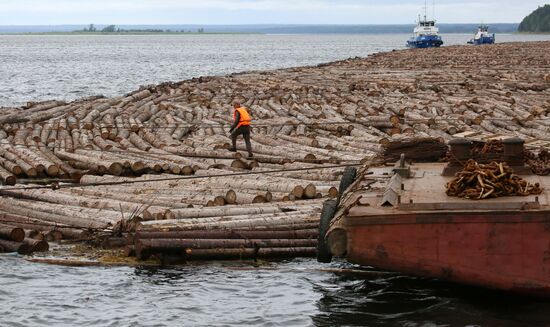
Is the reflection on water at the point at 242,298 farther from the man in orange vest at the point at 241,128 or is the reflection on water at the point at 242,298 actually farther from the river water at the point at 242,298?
the man in orange vest at the point at 241,128

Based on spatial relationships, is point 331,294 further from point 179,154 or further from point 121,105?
point 121,105

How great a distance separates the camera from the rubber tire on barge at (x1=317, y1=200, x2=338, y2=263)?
42.9 ft

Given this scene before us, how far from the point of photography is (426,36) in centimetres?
12456

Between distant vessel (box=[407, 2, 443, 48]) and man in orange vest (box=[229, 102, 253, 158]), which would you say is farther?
distant vessel (box=[407, 2, 443, 48])

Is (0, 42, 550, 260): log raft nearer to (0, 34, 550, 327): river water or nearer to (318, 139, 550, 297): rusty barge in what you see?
(0, 34, 550, 327): river water

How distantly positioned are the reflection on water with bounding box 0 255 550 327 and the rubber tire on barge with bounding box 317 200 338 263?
2.57 ft

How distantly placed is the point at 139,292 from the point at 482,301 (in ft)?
16.0

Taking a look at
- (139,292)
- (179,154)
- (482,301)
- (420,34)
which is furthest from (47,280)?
(420,34)

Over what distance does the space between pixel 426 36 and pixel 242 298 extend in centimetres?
11397

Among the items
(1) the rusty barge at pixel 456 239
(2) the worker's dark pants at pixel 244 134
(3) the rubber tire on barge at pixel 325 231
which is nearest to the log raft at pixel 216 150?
(2) the worker's dark pants at pixel 244 134

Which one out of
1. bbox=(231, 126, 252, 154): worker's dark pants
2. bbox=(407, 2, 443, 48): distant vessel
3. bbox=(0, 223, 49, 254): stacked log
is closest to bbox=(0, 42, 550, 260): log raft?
bbox=(0, 223, 49, 254): stacked log

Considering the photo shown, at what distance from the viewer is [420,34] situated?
424 ft

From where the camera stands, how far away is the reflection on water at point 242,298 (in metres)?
12.9

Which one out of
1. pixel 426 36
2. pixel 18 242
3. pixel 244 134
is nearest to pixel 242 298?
pixel 18 242
